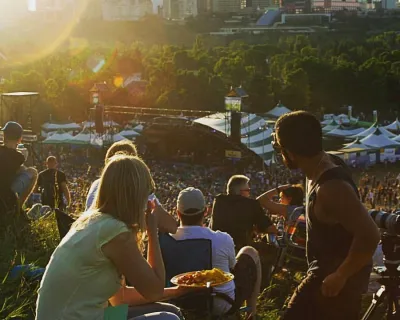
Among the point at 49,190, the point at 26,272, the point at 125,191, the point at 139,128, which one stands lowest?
the point at 139,128

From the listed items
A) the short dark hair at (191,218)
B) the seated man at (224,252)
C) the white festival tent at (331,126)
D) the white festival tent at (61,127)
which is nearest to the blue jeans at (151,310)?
the seated man at (224,252)

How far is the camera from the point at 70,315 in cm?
228

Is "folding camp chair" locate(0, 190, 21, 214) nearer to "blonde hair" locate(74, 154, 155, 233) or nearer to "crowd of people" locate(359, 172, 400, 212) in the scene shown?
"blonde hair" locate(74, 154, 155, 233)

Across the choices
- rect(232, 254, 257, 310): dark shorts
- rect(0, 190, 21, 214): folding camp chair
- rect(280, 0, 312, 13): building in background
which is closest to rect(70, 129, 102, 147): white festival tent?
rect(0, 190, 21, 214): folding camp chair

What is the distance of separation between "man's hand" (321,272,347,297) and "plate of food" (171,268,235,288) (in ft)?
1.97

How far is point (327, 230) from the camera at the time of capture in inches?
100

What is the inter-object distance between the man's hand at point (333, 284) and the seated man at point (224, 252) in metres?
0.78

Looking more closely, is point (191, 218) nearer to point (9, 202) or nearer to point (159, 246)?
point (159, 246)

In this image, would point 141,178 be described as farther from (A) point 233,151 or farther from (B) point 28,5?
(B) point 28,5

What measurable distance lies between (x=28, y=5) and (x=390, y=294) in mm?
171822

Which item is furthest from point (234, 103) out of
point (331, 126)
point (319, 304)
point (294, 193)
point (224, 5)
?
point (224, 5)

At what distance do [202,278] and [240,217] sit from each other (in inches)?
51.8

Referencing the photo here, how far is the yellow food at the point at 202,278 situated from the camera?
304 cm

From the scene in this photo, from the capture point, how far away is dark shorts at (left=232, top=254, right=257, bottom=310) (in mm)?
3520
